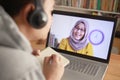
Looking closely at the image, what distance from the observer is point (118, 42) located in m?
2.01

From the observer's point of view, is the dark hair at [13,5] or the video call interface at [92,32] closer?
the dark hair at [13,5]

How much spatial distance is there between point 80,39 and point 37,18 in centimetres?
55

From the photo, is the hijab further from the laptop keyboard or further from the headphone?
the headphone

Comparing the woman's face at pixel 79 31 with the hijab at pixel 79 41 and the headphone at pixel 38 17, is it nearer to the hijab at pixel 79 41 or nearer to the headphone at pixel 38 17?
the hijab at pixel 79 41

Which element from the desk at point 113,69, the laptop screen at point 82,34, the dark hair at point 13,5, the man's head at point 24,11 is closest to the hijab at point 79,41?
the laptop screen at point 82,34

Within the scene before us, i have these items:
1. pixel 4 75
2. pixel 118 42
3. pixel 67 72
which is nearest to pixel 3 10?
pixel 4 75

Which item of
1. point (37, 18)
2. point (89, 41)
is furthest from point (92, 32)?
point (37, 18)

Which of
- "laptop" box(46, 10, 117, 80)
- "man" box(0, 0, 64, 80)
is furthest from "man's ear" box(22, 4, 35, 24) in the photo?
"laptop" box(46, 10, 117, 80)

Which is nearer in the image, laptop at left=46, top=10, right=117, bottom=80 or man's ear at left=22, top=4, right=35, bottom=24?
man's ear at left=22, top=4, right=35, bottom=24

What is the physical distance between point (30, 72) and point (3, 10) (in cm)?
19

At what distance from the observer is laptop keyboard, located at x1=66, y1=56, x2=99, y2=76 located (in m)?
1.14

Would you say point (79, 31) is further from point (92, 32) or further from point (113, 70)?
point (113, 70)

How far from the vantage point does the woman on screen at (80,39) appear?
1213 millimetres

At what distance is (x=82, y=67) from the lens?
3.87 feet
